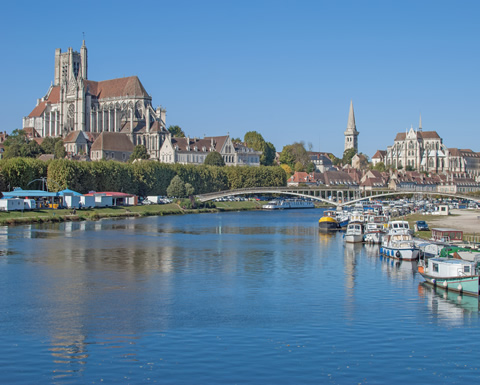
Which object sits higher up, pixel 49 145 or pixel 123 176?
pixel 49 145

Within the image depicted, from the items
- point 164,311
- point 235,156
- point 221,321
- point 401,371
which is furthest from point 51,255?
point 235,156

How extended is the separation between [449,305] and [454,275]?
12.3ft

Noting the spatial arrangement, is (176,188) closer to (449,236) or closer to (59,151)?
(59,151)

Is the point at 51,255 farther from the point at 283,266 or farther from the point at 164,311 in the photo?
the point at 164,311

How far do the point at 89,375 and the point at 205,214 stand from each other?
3768 inches

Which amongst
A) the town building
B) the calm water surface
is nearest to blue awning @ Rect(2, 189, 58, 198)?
the calm water surface

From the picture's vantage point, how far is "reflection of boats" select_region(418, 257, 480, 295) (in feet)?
124

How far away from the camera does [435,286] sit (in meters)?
40.5

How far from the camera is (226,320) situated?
1266 inches

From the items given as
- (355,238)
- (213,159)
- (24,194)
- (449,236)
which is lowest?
(355,238)

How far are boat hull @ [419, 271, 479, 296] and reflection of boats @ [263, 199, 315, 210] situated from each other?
103 metres

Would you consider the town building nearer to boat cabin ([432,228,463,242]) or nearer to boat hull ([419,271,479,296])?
boat cabin ([432,228,463,242])

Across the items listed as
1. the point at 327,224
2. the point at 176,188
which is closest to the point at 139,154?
the point at 176,188

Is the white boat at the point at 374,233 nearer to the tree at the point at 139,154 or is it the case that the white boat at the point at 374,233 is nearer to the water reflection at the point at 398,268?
the water reflection at the point at 398,268
